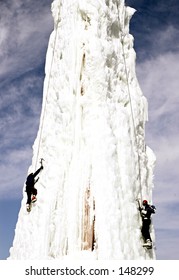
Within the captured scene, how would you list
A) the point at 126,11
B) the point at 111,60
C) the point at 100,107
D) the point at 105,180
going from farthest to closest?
the point at 126,11
the point at 111,60
the point at 100,107
the point at 105,180

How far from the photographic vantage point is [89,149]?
46.4 ft

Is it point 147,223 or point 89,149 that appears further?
point 89,149

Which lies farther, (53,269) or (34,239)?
(34,239)

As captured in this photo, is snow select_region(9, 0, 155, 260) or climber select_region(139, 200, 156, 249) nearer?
snow select_region(9, 0, 155, 260)

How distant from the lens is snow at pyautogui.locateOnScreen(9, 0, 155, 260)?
13289 mm

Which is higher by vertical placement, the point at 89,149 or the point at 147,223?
the point at 89,149

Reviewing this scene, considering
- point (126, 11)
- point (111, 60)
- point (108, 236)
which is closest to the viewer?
point (108, 236)

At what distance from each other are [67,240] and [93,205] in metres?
1.47

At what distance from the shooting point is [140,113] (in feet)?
55.9

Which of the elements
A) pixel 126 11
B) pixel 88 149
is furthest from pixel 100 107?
pixel 126 11

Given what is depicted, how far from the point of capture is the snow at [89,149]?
13289 mm

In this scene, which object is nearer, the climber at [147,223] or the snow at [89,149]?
the snow at [89,149]

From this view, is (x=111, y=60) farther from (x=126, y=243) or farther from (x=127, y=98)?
(x=126, y=243)

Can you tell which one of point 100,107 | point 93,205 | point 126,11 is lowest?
point 93,205
